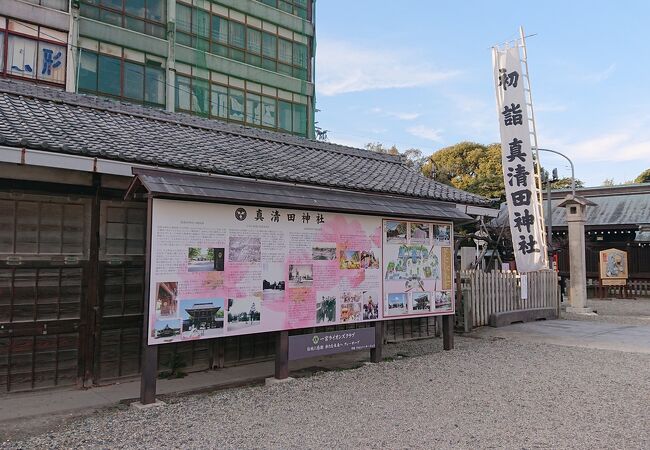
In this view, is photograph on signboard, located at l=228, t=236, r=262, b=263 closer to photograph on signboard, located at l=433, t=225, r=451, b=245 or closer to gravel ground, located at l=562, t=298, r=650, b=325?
photograph on signboard, located at l=433, t=225, r=451, b=245

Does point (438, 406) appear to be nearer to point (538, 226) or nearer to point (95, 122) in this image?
point (95, 122)

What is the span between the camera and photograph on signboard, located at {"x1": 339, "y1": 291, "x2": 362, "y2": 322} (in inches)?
332

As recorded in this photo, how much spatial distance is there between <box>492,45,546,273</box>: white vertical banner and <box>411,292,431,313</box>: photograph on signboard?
633 centimetres

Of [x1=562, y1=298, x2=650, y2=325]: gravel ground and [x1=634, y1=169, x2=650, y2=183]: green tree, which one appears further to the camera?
[x1=634, y1=169, x2=650, y2=183]: green tree

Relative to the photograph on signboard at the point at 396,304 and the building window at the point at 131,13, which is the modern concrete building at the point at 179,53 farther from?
the photograph on signboard at the point at 396,304

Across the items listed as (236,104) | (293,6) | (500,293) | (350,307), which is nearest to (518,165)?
(500,293)

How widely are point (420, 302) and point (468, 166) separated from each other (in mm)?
40927

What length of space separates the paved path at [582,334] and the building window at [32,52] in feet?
58.6

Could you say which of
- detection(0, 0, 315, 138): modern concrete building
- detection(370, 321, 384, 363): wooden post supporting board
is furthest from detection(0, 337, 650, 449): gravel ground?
detection(0, 0, 315, 138): modern concrete building

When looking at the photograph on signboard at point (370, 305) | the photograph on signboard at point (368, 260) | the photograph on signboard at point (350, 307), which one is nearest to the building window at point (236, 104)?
the photograph on signboard at point (368, 260)

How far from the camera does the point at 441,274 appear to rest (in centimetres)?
1004

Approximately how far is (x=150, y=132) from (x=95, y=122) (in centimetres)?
93

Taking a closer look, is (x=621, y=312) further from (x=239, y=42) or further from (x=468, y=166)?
(x=468, y=166)

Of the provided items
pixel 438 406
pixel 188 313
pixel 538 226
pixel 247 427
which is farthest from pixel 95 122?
pixel 538 226
